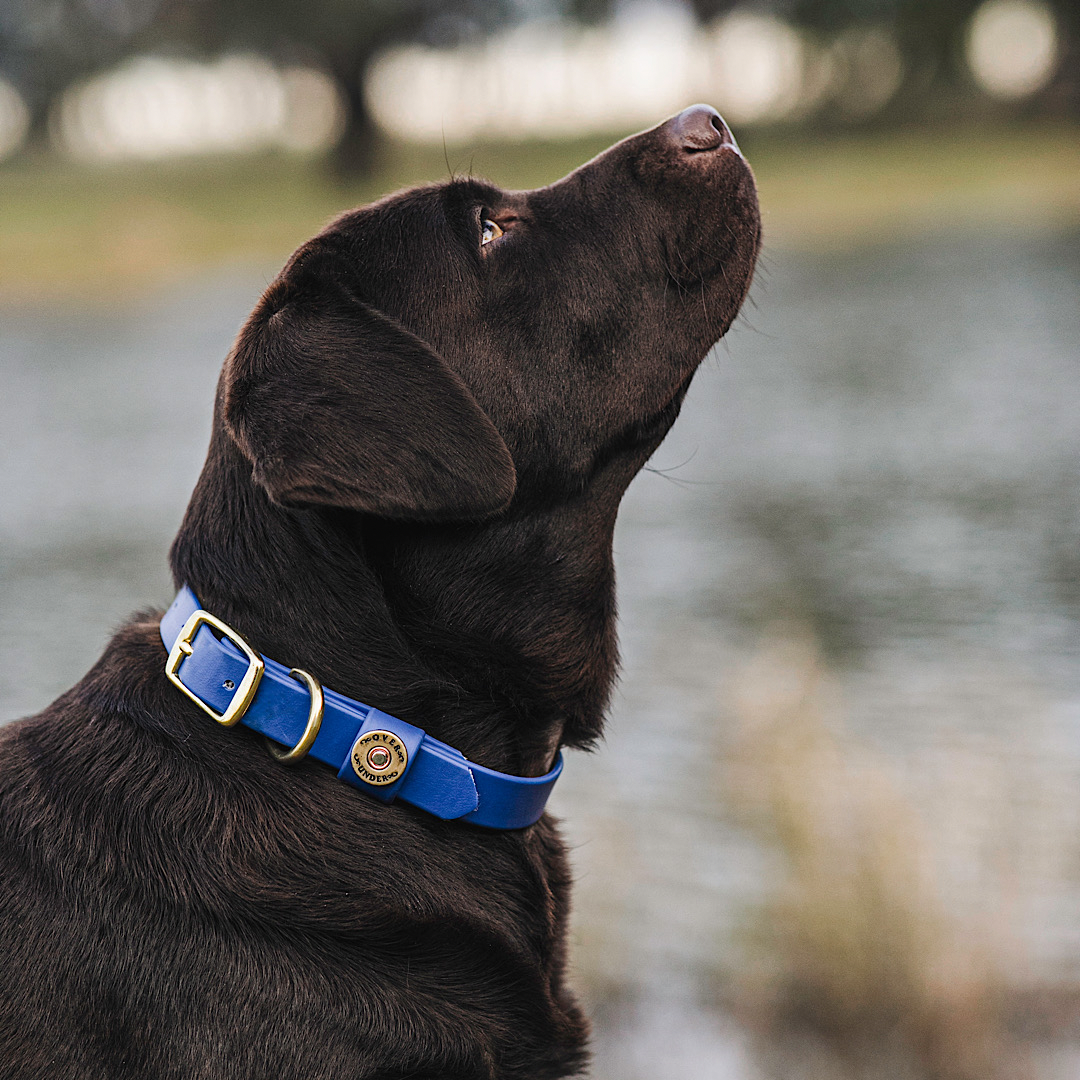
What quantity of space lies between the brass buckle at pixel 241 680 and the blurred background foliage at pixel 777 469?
4.48 ft

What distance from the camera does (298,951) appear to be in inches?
79.1

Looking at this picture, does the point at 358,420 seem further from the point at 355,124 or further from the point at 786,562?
the point at 355,124

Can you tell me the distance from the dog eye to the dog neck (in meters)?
0.57

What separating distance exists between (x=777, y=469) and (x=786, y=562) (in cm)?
197

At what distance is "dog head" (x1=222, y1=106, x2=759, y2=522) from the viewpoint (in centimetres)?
204

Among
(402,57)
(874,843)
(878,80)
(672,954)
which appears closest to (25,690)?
(672,954)

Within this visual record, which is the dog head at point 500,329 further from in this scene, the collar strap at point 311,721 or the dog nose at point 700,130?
the collar strap at point 311,721

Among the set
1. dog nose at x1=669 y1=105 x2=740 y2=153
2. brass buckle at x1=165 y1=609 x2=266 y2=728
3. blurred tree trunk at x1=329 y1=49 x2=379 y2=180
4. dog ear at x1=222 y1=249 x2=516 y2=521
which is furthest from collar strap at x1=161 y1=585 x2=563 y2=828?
blurred tree trunk at x1=329 y1=49 x2=379 y2=180

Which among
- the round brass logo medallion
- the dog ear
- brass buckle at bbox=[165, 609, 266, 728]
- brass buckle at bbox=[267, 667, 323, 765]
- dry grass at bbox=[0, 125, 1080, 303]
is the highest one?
the dog ear

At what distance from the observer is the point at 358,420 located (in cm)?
204

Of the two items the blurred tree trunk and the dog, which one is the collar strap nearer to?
the dog

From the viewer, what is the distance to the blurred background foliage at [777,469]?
3.85 metres

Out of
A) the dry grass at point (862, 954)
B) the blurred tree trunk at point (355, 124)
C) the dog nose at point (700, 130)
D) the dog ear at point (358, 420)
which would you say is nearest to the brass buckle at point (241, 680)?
the dog ear at point (358, 420)

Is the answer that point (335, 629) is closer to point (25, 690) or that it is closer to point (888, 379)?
point (25, 690)
